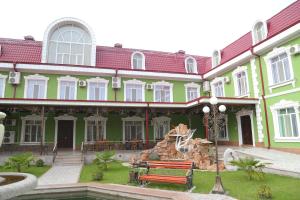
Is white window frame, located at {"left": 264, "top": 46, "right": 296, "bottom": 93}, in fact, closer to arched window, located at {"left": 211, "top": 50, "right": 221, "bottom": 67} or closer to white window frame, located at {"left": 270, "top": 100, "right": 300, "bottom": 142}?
white window frame, located at {"left": 270, "top": 100, "right": 300, "bottom": 142}

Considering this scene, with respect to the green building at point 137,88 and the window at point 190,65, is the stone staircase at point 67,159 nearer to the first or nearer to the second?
the green building at point 137,88

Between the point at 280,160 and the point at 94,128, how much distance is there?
1167 centimetres

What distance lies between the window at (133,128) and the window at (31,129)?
19.1 ft

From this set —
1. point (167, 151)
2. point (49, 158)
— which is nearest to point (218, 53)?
point (167, 151)

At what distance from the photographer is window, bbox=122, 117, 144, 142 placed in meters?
17.4

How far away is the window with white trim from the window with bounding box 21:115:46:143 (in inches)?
175

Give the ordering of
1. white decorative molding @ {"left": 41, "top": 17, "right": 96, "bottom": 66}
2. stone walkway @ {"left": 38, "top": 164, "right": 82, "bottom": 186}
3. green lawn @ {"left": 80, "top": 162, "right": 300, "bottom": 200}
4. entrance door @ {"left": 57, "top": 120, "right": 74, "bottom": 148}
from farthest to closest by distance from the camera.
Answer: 1. white decorative molding @ {"left": 41, "top": 17, "right": 96, "bottom": 66}
2. entrance door @ {"left": 57, "top": 120, "right": 74, "bottom": 148}
3. stone walkway @ {"left": 38, "top": 164, "right": 82, "bottom": 186}
4. green lawn @ {"left": 80, "top": 162, "right": 300, "bottom": 200}

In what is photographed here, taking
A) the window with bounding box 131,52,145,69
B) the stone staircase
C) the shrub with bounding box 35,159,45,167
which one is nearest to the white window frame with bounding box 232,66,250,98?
the window with bounding box 131,52,145,69

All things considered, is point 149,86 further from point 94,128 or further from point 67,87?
point 67,87

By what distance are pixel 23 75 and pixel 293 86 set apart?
53.8ft

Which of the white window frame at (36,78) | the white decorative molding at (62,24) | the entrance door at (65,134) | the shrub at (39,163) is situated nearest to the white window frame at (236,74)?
the white decorative molding at (62,24)

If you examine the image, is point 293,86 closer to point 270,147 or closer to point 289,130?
point 289,130

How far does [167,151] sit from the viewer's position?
1263cm

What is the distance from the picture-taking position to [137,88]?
59.9 ft
